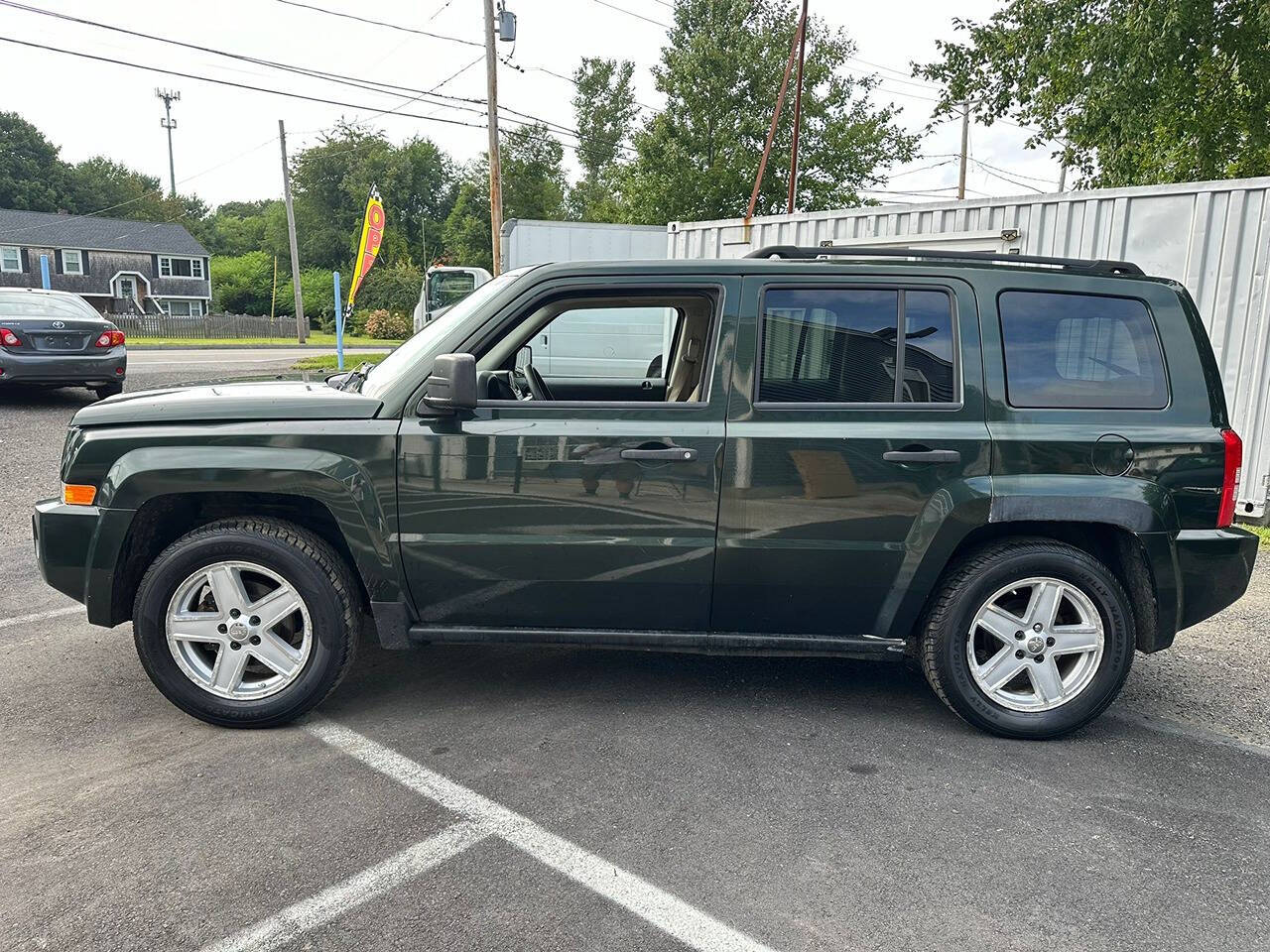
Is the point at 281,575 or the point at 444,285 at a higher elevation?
the point at 444,285

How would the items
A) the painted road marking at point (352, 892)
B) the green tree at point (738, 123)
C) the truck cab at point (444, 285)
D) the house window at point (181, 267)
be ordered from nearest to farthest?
the painted road marking at point (352, 892), the truck cab at point (444, 285), the green tree at point (738, 123), the house window at point (181, 267)

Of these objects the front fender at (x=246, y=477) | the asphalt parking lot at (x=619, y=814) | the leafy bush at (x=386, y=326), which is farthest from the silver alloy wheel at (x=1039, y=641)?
the leafy bush at (x=386, y=326)

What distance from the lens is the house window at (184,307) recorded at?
215ft

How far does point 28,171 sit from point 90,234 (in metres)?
25.0

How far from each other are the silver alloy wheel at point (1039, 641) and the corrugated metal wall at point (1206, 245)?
18.0 ft

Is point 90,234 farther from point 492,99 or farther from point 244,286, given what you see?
point 492,99

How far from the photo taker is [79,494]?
3578mm

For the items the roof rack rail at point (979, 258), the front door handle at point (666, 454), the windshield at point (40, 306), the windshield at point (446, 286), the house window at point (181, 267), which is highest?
the house window at point (181, 267)

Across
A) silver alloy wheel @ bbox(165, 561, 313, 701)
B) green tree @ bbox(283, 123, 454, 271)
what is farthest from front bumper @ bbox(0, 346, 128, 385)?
green tree @ bbox(283, 123, 454, 271)

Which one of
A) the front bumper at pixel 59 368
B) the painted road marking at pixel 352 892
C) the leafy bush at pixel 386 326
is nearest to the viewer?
the painted road marking at pixel 352 892

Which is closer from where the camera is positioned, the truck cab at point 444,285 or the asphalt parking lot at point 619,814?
the asphalt parking lot at point 619,814

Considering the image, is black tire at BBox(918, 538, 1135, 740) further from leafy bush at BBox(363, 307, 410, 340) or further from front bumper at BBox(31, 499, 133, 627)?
leafy bush at BBox(363, 307, 410, 340)

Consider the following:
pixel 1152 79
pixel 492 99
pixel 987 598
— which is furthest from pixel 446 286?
pixel 987 598

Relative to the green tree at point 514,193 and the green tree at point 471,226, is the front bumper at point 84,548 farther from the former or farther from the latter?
the green tree at point 471,226
